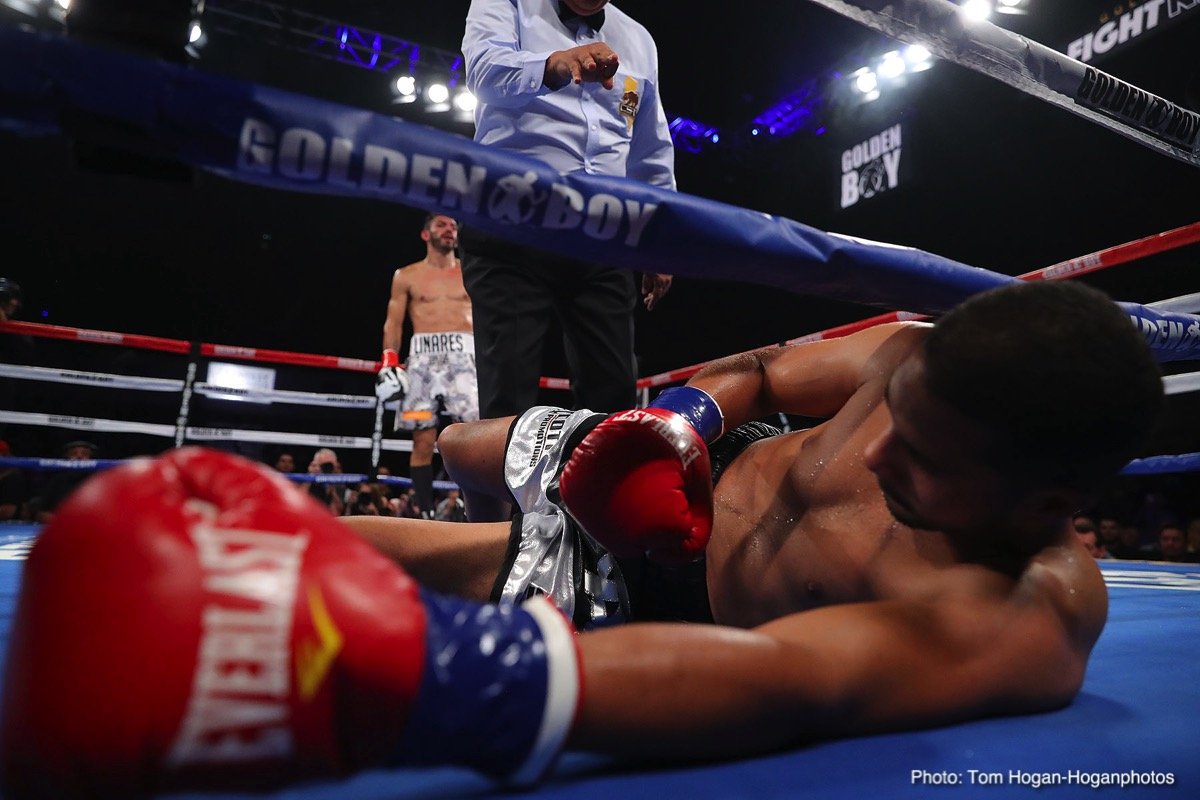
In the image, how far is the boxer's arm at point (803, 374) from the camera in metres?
1.17

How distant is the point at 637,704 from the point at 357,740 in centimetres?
21

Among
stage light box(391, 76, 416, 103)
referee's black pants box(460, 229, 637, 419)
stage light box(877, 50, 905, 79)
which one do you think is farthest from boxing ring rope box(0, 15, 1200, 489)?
stage light box(391, 76, 416, 103)

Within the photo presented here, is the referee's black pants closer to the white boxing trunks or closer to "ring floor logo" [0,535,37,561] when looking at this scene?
the white boxing trunks

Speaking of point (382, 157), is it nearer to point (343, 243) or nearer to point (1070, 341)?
point (1070, 341)

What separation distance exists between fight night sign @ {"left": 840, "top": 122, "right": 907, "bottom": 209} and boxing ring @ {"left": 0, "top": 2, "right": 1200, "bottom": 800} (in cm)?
688

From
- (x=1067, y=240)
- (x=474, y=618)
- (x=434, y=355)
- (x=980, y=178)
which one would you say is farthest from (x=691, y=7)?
(x=474, y=618)

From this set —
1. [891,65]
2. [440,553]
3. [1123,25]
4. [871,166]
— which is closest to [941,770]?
[440,553]

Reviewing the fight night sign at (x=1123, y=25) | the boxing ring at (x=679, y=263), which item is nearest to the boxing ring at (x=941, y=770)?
the boxing ring at (x=679, y=263)

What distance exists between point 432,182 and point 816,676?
0.72 m

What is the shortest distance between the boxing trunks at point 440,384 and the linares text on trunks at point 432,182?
292cm

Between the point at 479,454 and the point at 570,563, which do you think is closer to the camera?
the point at 570,563

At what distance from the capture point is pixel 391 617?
513 mm

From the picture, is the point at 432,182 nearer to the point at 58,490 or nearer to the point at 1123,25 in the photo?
the point at 58,490

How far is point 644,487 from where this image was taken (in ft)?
3.14
